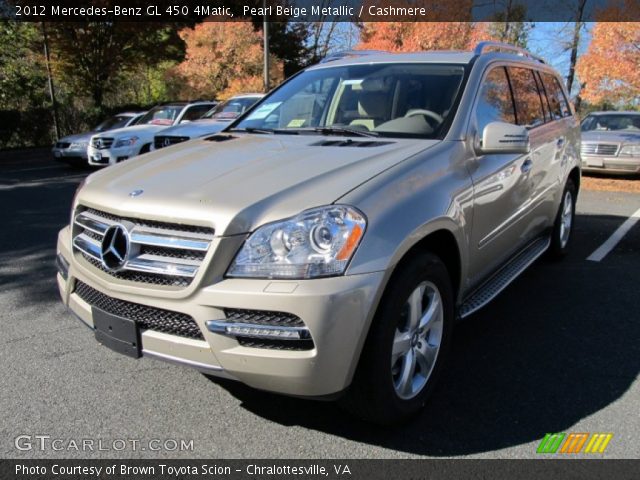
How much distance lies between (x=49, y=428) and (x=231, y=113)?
9.59 m

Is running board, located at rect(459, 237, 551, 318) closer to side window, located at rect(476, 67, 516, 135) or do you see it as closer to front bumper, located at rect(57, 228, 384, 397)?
side window, located at rect(476, 67, 516, 135)

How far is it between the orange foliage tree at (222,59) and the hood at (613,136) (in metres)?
16.5

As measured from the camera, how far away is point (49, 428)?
2730mm

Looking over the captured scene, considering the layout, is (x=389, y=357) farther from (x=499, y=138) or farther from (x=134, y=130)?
A: (x=134, y=130)

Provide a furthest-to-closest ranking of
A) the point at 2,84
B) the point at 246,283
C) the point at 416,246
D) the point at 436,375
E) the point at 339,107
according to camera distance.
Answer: the point at 2,84 → the point at 339,107 → the point at 436,375 → the point at 416,246 → the point at 246,283

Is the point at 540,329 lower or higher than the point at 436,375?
lower

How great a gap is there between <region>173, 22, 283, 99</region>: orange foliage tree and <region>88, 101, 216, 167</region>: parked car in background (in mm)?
12195

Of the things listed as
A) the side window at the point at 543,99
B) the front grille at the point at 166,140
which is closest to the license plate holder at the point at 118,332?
the side window at the point at 543,99

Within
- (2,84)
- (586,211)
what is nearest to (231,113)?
(586,211)

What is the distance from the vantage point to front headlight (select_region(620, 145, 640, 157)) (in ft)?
36.8

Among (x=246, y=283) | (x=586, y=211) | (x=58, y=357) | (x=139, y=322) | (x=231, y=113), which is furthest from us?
(x=231, y=113)

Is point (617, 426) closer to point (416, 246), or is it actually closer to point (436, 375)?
point (436, 375)

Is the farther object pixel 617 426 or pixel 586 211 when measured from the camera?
pixel 586 211

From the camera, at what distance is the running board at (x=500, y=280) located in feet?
10.8
